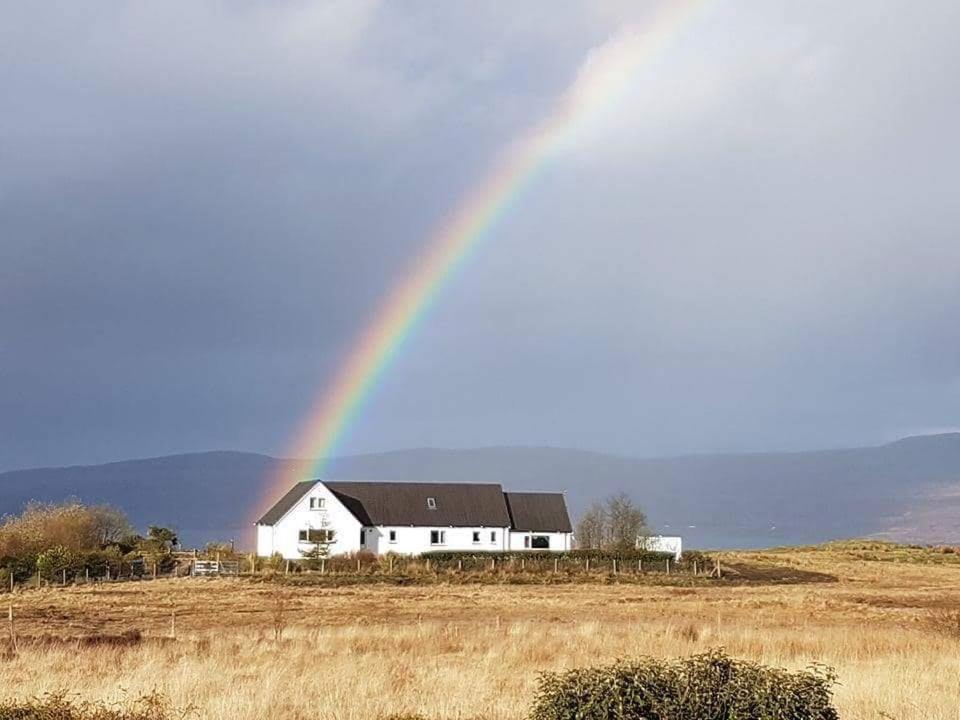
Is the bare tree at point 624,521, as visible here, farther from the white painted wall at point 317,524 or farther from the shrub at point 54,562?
the shrub at point 54,562

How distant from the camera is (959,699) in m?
13.5

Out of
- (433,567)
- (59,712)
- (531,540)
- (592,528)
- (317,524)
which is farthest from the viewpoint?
(592,528)

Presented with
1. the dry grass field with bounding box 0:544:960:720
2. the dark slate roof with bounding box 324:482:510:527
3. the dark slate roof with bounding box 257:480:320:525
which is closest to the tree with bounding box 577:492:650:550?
the dark slate roof with bounding box 324:482:510:527

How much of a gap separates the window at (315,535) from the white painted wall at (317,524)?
314 mm

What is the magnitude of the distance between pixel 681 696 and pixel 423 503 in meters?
72.0

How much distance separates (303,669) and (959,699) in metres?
9.92

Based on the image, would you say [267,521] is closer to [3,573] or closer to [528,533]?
[528,533]

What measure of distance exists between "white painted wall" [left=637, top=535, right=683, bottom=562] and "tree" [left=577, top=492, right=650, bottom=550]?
23.7 inches

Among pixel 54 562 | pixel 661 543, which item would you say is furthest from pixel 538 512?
pixel 54 562

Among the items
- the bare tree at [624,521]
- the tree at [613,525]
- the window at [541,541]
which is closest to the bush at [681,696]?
the tree at [613,525]

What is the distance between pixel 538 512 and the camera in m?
81.6

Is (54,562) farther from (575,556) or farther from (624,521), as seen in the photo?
(624,521)

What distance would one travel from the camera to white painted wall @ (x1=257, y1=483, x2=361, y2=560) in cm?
7569

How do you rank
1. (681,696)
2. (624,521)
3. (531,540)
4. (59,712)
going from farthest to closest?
(531,540) → (624,521) → (59,712) → (681,696)
